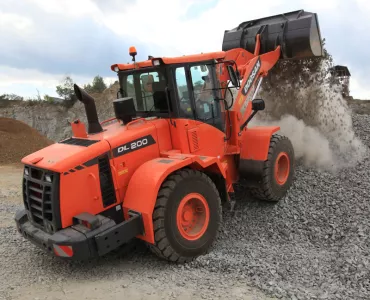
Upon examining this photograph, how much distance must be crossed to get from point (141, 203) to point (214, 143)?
1.82 meters

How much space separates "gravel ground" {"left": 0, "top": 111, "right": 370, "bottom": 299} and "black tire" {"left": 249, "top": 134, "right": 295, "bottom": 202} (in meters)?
0.18

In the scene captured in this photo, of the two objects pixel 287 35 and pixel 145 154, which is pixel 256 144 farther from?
pixel 287 35

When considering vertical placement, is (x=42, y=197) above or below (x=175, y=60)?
below

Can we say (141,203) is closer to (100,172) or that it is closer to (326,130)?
(100,172)

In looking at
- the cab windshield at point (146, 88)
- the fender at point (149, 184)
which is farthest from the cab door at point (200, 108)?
the fender at point (149, 184)

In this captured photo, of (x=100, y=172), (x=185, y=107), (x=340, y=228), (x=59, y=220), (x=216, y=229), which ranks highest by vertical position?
(x=185, y=107)

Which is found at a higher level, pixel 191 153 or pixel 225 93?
pixel 225 93

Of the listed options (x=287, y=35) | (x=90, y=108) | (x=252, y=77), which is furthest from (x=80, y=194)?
(x=287, y=35)

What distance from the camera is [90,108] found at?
519 cm

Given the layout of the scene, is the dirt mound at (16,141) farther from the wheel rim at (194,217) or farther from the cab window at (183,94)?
the wheel rim at (194,217)

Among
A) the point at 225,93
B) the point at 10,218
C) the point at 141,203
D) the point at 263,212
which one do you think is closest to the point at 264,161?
the point at 263,212

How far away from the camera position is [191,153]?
5.48 meters

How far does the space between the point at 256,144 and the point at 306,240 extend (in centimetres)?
183

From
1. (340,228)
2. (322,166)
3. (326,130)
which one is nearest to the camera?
(340,228)
